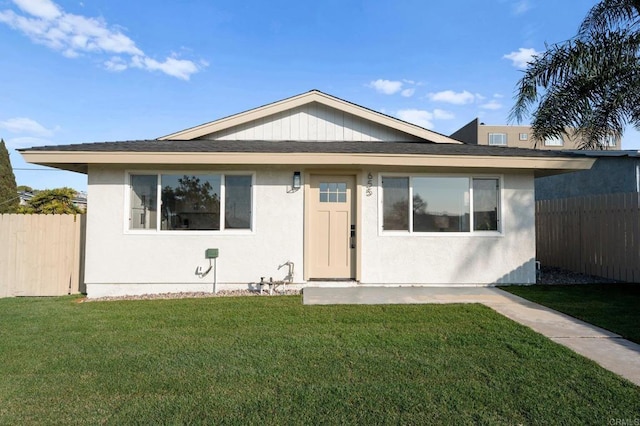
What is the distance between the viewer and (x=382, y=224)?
7.75 m

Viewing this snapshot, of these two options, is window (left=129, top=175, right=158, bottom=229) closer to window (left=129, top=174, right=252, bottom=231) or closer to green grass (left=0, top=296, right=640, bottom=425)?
window (left=129, top=174, right=252, bottom=231)

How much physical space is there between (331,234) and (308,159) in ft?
5.88

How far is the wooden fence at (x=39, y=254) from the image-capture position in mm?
7523

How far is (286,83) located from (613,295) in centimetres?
1357

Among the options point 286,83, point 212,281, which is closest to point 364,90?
point 286,83

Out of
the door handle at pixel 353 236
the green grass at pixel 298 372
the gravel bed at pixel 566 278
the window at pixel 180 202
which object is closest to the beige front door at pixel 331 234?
the door handle at pixel 353 236

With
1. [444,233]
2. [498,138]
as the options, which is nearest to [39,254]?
[444,233]

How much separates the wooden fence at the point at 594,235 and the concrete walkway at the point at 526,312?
11.5ft

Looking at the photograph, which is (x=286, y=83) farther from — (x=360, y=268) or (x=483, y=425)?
(x=483, y=425)

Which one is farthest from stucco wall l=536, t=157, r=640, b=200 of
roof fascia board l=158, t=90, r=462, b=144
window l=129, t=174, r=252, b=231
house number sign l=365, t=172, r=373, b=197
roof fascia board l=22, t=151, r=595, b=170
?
window l=129, t=174, r=252, b=231

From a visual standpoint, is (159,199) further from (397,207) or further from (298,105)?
(397,207)

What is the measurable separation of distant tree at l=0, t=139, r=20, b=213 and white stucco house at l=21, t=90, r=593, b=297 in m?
16.4

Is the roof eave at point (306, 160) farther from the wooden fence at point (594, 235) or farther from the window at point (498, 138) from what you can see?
the window at point (498, 138)

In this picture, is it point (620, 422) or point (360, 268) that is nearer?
point (620, 422)
